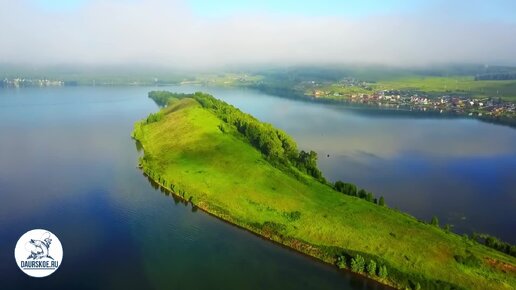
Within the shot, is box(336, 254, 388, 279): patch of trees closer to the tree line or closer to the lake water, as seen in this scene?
the lake water

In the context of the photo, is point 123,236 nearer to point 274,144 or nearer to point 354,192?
point 354,192

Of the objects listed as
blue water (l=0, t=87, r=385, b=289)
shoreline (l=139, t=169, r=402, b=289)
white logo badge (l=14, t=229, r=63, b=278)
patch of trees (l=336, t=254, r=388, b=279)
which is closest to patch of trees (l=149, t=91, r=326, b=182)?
shoreline (l=139, t=169, r=402, b=289)

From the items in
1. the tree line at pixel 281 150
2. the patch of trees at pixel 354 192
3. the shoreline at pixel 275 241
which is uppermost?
the tree line at pixel 281 150

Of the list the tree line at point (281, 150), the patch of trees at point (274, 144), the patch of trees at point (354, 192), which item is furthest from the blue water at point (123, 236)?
the patch of trees at point (274, 144)

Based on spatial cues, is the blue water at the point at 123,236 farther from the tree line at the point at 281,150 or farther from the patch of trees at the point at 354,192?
the tree line at the point at 281,150

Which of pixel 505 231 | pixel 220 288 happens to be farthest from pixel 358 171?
pixel 220 288

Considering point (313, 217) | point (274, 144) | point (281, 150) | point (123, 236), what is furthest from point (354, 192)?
point (123, 236)
